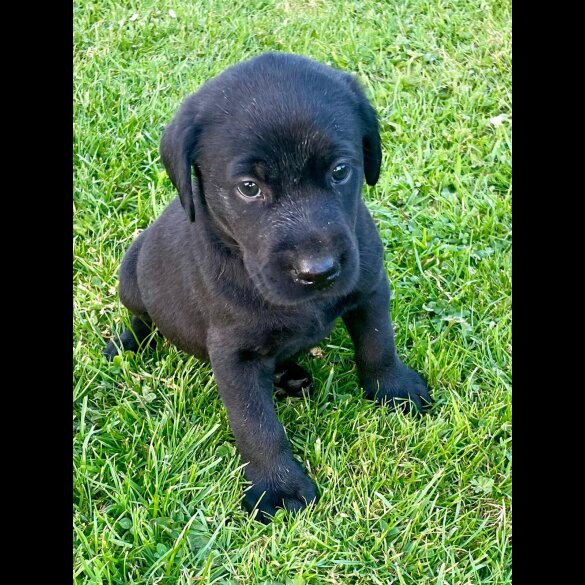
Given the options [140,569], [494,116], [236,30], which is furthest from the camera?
[236,30]

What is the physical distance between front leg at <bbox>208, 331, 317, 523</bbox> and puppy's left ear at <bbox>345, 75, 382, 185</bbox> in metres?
0.79

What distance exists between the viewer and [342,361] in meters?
3.36

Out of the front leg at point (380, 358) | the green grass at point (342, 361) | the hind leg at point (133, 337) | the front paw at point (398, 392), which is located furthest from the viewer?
the hind leg at point (133, 337)

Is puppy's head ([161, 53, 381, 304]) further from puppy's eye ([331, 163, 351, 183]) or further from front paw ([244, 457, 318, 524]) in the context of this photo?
front paw ([244, 457, 318, 524])

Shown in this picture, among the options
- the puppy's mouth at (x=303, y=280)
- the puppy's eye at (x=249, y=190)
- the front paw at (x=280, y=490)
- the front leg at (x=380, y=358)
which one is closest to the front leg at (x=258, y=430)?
the front paw at (x=280, y=490)

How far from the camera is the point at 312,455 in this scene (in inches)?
116

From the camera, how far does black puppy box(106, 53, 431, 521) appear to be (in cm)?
230

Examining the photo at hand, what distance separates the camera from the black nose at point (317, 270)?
7.52 ft

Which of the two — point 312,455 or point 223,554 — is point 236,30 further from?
point 223,554

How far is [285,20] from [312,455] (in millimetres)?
3561

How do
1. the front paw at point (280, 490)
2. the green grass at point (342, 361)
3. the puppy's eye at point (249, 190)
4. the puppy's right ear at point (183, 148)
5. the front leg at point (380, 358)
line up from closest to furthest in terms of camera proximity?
the puppy's eye at point (249, 190) → the puppy's right ear at point (183, 148) → the green grass at point (342, 361) → the front paw at point (280, 490) → the front leg at point (380, 358)

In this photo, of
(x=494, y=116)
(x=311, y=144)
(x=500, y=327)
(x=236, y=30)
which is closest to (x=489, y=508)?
(x=500, y=327)

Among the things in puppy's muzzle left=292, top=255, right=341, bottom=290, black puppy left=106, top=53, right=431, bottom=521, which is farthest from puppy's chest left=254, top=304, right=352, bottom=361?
puppy's muzzle left=292, top=255, right=341, bottom=290

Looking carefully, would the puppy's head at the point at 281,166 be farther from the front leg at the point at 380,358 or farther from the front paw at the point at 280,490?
the front paw at the point at 280,490
